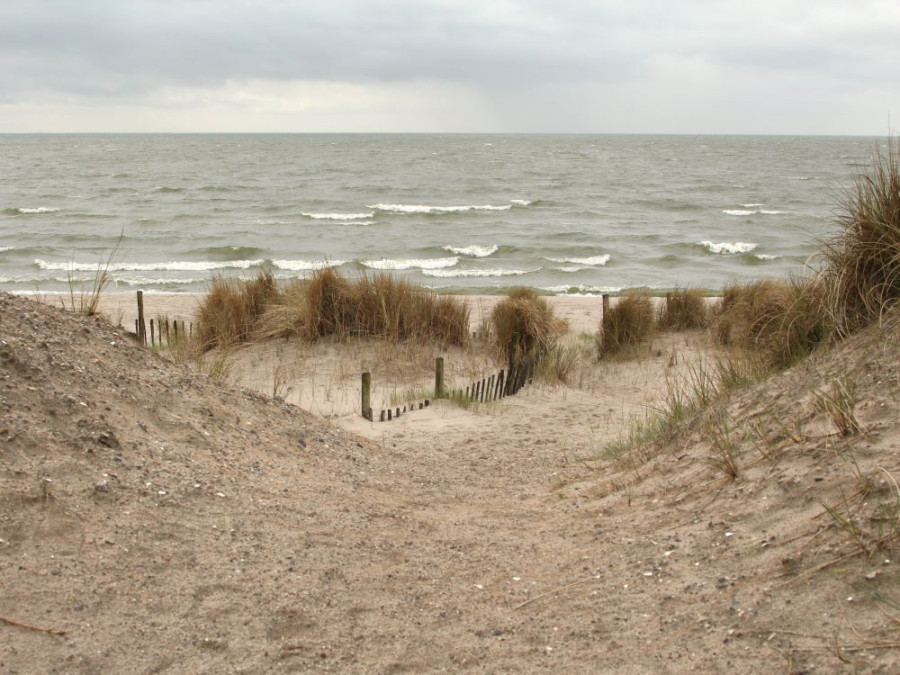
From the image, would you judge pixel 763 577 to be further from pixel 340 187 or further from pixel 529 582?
pixel 340 187

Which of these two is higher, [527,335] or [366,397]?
[527,335]

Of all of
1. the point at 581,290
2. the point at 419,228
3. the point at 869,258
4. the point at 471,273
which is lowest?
the point at 581,290

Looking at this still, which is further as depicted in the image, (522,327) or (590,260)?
(590,260)

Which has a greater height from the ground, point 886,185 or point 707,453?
point 886,185

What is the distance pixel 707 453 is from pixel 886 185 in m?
2.16

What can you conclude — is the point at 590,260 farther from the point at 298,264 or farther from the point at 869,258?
the point at 869,258

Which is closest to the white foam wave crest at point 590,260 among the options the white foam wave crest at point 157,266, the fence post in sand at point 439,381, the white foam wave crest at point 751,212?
the white foam wave crest at point 157,266

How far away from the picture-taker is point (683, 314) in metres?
10.9

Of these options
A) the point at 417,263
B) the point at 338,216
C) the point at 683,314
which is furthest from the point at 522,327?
the point at 338,216

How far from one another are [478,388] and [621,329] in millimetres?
2848

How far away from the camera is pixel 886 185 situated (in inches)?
201

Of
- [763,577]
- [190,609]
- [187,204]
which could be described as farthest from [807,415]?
[187,204]

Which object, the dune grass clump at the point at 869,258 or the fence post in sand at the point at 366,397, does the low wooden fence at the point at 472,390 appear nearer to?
the fence post in sand at the point at 366,397

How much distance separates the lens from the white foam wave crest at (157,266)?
19.3 meters
